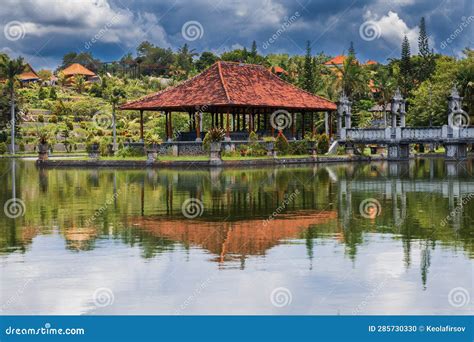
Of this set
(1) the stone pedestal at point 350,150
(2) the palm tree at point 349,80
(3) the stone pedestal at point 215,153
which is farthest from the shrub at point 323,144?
(2) the palm tree at point 349,80

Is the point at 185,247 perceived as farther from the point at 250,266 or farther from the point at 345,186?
the point at 345,186

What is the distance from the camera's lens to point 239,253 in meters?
12.5

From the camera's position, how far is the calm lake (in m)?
9.33

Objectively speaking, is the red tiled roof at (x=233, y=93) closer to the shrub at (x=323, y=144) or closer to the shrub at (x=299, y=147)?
the shrub at (x=323, y=144)

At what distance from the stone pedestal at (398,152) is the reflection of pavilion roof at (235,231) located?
32579mm

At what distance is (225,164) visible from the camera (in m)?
42.3

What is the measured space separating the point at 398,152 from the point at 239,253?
38.6 m

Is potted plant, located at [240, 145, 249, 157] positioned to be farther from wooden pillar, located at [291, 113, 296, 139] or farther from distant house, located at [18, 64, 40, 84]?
distant house, located at [18, 64, 40, 84]

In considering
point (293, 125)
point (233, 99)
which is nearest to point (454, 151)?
point (293, 125)

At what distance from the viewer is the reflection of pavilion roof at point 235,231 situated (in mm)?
13227

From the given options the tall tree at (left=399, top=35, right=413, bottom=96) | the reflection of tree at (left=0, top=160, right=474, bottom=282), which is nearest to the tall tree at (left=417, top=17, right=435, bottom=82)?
the tall tree at (left=399, top=35, right=413, bottom=96)

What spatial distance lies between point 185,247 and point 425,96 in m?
55.9

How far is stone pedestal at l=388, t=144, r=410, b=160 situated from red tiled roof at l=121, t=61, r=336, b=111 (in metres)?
6.35

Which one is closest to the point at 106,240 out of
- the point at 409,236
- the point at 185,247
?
the point at 185,247
